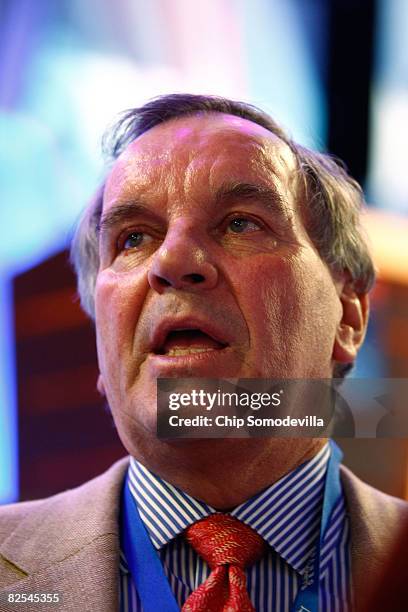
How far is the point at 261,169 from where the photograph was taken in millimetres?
1642

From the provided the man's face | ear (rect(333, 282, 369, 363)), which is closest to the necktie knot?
the man's face

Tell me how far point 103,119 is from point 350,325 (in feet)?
2.62

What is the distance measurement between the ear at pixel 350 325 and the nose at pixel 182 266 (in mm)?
366

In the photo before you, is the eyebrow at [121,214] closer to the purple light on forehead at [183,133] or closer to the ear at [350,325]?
the purple light on forehead at [183,133]

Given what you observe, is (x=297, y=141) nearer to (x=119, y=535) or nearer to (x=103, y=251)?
(x=103, y=251)

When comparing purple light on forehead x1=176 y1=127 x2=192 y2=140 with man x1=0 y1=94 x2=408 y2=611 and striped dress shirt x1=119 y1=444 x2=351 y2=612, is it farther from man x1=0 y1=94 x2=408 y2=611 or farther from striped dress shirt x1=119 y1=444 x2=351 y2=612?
striped dress shirt x1=119 y1=444 x2=351 y2=612

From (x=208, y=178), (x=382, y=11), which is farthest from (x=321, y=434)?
(x=382, y=11)

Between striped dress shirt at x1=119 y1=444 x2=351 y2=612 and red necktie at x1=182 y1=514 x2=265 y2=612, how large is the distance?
0.06ft

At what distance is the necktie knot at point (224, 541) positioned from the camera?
1498 mm

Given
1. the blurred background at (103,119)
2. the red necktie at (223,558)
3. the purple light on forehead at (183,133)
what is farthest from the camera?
the blurred background at (103,119)

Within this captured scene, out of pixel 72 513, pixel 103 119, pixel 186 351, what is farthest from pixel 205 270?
pixel 103 119

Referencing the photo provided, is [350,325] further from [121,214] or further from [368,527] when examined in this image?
[121,214]

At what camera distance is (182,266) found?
150 cm

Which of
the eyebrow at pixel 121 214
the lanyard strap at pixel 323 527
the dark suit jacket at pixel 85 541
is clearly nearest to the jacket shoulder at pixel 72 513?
the dark suit jacket at pixel 85 541
